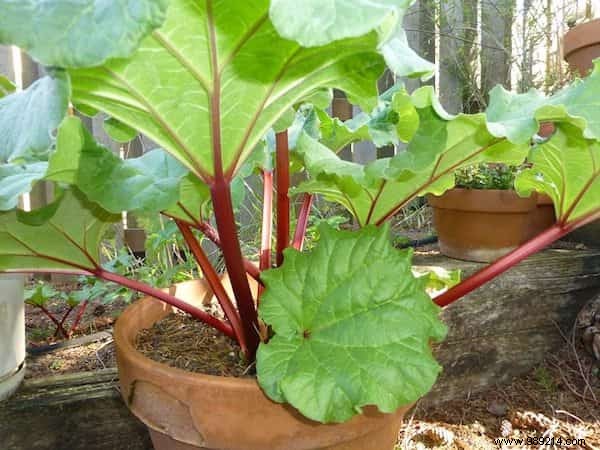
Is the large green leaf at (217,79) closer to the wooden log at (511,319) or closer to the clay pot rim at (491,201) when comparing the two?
the wooden log at (511,319)

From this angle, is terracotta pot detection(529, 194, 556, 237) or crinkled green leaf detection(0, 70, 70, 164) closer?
crinkled green leaf detection(0, 70, 70, 164)

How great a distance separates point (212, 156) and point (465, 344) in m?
1.01

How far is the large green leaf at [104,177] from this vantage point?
1.80 ft

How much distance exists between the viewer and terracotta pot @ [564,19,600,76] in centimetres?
161

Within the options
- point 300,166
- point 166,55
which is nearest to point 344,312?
point 166,55

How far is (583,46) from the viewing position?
5.43 ft

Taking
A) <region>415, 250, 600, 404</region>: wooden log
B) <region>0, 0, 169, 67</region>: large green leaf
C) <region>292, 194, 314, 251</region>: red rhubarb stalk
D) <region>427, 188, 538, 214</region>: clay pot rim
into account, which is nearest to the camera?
<region>0, 0, 169, 67</region>: large green leaf

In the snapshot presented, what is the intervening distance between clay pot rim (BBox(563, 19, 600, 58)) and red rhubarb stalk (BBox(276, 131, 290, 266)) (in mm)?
1357

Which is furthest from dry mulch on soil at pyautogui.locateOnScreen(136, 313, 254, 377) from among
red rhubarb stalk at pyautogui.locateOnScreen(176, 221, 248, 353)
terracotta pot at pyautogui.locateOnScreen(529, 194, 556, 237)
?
terracotta pot at pyautogui.locateOnScreen(529, 194, 556, 237)

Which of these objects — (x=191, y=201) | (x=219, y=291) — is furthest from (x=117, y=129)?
(x=219, y=291)

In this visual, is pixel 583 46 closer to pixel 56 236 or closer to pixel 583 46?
pixel 583 46

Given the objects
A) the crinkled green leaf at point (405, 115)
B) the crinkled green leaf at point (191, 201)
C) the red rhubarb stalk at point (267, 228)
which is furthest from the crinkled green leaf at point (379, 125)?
the crinkled green leaf at point (191, 201)

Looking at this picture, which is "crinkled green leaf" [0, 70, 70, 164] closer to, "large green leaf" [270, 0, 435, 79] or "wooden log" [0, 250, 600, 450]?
"large green leaf" [270, 0, 435, 79]

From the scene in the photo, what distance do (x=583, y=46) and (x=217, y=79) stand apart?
5.26 feet
